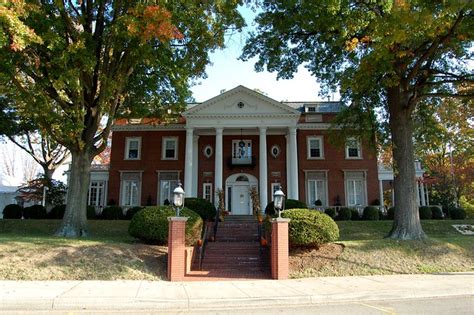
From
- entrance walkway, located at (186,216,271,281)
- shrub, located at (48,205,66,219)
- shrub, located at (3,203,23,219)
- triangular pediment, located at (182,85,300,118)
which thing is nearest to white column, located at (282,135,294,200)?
triangular pediment, located at (182,85,300,118)

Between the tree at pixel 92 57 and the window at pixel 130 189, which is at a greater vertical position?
the tree at pixel 92 57

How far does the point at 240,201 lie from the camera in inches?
1187

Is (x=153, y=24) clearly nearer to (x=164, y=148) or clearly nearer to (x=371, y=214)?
(x=164, y=148)

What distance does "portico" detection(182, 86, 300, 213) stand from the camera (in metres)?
27.8

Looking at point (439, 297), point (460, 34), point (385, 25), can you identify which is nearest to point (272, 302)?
point (439, 297)

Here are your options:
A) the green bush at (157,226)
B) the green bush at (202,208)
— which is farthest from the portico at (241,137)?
the green bush at (157,226)

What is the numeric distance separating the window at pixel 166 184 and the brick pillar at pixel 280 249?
63.1 feet

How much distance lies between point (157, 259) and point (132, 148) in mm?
20207

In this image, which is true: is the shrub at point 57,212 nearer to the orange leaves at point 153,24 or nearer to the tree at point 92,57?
the tree at point 92,57

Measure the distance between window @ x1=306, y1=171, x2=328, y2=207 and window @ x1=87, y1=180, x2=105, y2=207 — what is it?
1647 cm

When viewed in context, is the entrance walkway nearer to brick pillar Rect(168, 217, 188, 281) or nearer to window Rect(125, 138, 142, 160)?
brick pillar Rect(168, 217, 188, 281)

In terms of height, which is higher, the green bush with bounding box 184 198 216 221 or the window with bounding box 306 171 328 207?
the window with bounding box 306 171 328 207

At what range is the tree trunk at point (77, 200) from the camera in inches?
678

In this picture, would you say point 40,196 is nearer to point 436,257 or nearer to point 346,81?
point 346,81
